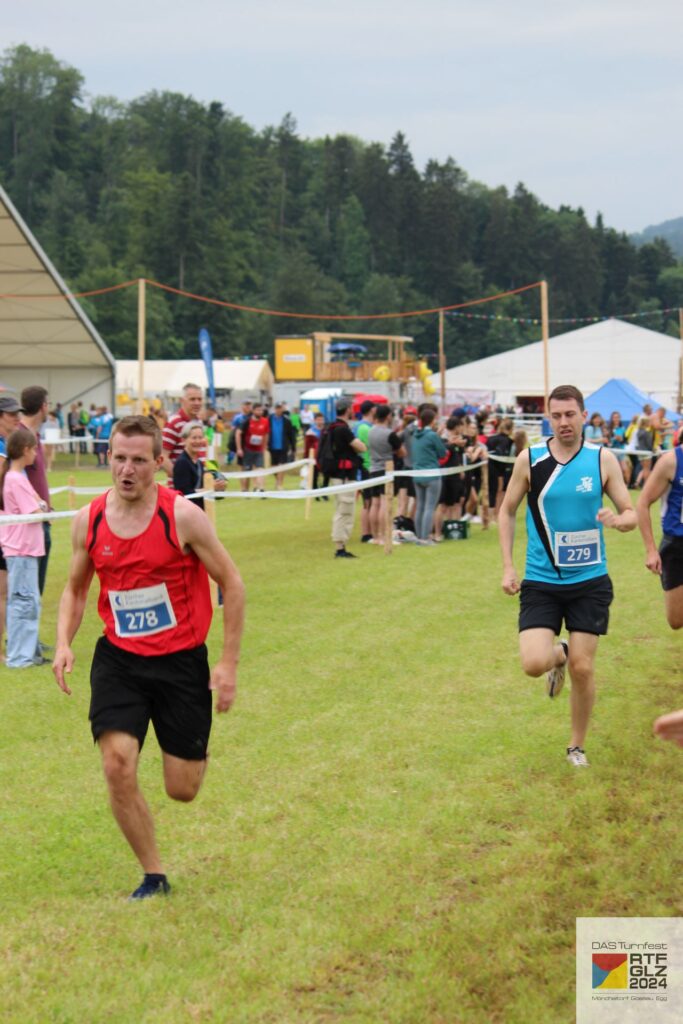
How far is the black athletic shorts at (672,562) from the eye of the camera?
8625 millimetres

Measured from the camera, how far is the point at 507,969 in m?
4.62

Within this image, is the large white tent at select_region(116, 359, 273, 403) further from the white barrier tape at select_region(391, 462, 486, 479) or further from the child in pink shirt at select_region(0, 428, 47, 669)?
the child in pink shirt at select_region(0, 428, 47, 669)

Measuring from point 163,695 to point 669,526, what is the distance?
4515mm

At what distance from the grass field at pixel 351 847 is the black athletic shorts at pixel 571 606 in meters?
0.83

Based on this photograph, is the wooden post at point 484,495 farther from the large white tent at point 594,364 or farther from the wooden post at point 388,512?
the large white tent at point 594,364

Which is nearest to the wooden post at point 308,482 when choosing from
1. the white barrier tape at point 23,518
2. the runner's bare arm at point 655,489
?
the white barrier tape at point 23,518

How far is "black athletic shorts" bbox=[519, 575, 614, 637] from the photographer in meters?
6.94

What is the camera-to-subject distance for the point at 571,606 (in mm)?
7012

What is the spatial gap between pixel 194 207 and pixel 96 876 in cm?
10690

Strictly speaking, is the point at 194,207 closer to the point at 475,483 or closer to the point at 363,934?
the point at 475,483

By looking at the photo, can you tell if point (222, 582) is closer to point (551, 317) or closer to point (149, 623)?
point (149, 623)

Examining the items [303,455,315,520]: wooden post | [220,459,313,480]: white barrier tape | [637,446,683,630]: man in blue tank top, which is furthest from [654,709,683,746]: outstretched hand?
[303,455,315,520]: wooden post

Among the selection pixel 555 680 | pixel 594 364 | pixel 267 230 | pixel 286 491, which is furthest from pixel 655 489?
pixel 267 230

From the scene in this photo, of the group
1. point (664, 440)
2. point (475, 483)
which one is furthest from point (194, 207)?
point (475, 483)
